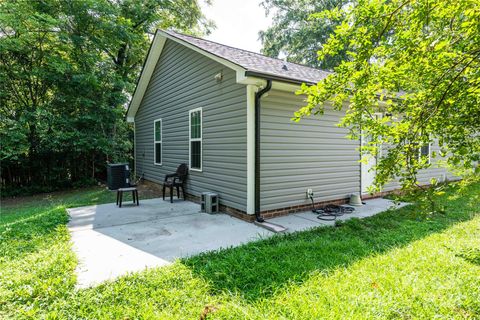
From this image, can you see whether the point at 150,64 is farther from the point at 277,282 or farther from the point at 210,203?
the point at 277,282

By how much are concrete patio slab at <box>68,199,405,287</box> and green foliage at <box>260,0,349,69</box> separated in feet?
52.9

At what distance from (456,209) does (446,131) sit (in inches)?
178

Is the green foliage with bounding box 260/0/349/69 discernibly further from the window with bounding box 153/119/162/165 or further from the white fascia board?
the white fascia board

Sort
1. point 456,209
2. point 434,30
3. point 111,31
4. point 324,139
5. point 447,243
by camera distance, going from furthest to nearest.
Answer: point 111,31 < point 324,139 < point 456,209 < point 447,243 < point 434,30

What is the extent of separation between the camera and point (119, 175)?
356 inches

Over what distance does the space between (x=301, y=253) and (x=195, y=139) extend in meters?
4.18

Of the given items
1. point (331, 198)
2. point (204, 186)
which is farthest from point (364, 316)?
point (204, 186)

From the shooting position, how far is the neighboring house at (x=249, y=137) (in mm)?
4891

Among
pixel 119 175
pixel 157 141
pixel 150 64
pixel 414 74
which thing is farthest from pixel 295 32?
pixel 414 74

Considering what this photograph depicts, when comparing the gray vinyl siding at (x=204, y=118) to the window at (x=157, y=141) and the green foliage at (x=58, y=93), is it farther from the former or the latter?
the green foliage at (x=58, y=93)

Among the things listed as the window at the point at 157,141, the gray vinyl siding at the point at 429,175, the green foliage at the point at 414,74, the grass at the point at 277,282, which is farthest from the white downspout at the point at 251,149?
the window at the point at 157,141

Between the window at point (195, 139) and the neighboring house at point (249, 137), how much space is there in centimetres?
3

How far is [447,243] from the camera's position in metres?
3.58

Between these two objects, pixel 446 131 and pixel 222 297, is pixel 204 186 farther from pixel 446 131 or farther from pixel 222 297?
pixel 446 131
